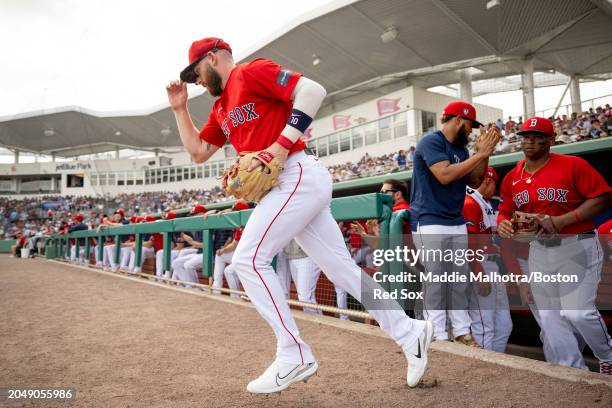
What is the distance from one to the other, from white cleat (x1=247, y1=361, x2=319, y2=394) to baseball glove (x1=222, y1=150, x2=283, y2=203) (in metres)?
0.74

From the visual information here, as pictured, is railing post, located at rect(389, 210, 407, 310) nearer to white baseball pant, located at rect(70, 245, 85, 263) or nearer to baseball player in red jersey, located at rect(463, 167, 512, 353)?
baseball player in red jersey, located at rect(463, 167, 512, 353)

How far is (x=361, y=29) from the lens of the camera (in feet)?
70.0

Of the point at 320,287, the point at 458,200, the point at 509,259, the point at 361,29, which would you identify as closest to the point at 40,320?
the point at 320,287

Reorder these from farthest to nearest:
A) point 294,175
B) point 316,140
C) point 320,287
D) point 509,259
A: point 316,140 → point 320,287 → point 509,259 → point 294,175

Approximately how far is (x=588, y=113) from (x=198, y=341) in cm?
1242

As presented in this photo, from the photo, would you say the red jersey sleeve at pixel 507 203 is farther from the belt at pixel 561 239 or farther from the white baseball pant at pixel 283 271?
the white baseball pant at pixel 283 271

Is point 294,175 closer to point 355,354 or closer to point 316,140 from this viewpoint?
point 355,354

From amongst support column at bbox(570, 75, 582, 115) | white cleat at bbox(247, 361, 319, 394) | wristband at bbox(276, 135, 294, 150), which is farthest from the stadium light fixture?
white cleat at bbox(247, 361, 319, 394)

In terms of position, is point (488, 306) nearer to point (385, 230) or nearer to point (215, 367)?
point (385, 230)

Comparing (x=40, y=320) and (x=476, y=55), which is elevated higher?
(x=476, y=55)

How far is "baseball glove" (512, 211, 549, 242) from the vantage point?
8.18ft

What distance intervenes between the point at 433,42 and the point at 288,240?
72.7ft

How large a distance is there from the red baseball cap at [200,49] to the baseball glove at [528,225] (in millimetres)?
1997

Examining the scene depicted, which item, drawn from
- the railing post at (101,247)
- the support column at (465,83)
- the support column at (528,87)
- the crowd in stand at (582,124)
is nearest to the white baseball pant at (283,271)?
the crowd in stand at (582,124)
